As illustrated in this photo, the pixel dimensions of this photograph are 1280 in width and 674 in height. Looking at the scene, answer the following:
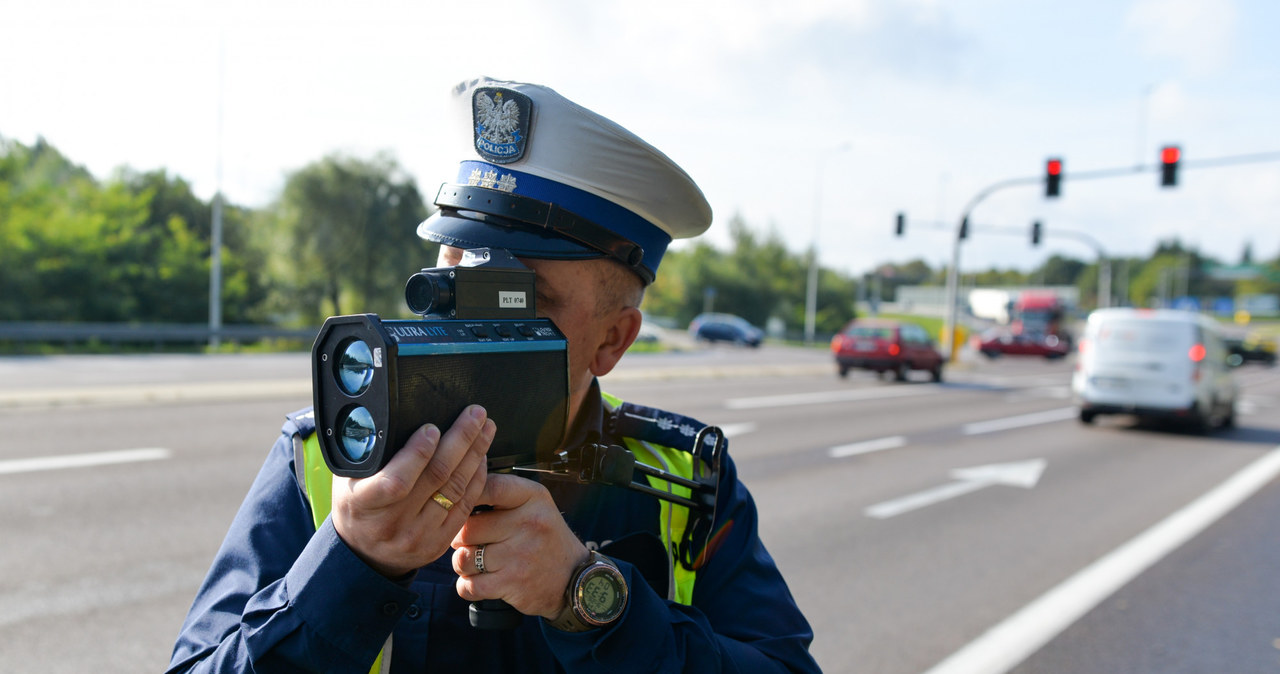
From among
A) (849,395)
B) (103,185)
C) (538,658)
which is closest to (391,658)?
(538,658)

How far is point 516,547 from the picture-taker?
1098 mm

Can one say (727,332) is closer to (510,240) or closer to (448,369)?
(510,240)

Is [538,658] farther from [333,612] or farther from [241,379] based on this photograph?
[241,379]

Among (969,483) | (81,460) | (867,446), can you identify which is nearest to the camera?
(81,460)

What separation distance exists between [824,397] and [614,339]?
15959 mm

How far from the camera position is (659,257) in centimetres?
164

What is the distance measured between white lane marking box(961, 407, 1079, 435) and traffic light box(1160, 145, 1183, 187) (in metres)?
8.21

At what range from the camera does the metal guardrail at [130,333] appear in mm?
20016

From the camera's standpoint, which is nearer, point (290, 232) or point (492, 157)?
point (492, 157)

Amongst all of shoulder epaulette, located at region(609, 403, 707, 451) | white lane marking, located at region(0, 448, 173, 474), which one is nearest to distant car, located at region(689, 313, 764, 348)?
white lane marking, located at region(0, 448, 173, 474)

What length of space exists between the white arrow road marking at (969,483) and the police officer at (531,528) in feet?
19.3

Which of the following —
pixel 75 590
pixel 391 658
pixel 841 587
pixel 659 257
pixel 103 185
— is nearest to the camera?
pixel 391 658

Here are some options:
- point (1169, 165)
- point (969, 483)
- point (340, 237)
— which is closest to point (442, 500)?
point (969, 483)

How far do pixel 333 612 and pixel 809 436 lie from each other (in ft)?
35.6
